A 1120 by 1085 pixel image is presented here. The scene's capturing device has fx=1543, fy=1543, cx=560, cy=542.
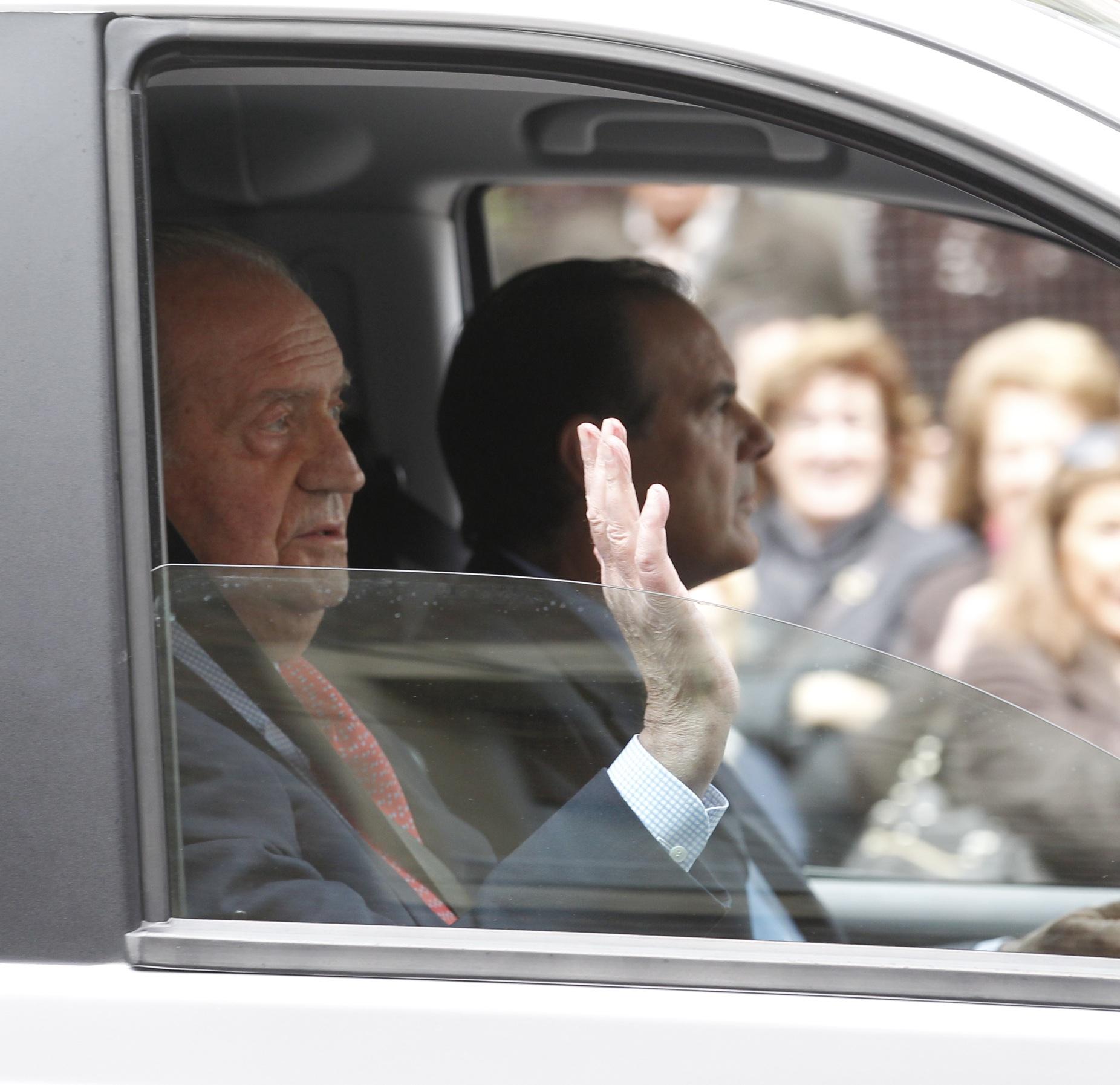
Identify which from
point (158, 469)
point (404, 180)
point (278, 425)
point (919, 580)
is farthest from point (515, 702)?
point (919, 580)

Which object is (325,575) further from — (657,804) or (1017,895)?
(1017,895)

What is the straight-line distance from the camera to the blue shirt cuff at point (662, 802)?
1.25 metres

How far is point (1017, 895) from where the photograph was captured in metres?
1.59

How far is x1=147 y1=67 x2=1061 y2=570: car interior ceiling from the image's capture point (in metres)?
1.85

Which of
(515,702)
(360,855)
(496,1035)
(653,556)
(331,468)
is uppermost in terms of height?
(331,468)

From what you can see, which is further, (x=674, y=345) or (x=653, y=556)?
(x=674, y=345)

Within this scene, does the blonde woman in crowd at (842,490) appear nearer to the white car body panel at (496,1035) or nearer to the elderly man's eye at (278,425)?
the elderly man's eye at (278,425)

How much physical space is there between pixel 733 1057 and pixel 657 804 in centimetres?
26

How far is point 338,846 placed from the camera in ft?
4.10

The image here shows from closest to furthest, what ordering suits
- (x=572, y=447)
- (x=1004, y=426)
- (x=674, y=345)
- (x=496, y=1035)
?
1. (x=496, y=1035)
2. (x=572, y=447)
3. (x=674, y=345)
4. (x=1004, y=426)

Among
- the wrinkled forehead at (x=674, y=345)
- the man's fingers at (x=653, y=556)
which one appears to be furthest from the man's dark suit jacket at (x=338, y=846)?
the wrinkled forehead at (x=674, y=345)

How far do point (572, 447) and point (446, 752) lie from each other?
906mm

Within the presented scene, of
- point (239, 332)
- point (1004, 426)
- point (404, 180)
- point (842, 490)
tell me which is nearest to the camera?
point (239, 332)

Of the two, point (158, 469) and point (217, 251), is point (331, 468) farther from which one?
point (158, 469)
